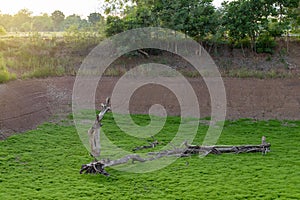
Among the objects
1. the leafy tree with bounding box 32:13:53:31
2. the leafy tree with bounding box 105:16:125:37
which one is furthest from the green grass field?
the leafy tree with bounding box 32:13:53:31

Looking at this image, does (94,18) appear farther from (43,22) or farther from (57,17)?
(57,17)

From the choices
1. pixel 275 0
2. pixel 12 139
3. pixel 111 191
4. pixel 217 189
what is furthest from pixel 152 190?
pixel 275 0

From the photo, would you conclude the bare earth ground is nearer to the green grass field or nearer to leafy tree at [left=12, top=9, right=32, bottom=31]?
the green grass field

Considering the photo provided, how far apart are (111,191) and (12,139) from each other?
5.14 metres

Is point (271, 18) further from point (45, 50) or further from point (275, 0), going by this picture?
point (45, 50)

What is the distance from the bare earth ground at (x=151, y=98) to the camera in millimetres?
14492

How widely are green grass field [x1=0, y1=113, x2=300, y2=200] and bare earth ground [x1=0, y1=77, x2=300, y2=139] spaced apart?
239 centimetres

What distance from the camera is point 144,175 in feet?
28.9

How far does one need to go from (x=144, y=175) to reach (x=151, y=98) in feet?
26.1

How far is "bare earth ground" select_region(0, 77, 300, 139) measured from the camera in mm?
14492

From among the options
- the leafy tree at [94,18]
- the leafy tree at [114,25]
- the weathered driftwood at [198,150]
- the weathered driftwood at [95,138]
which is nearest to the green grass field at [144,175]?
the weathered driftwood at [198,150]

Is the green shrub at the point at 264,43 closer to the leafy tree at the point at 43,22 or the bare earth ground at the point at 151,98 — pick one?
the bare earth ground at the point at 151,98

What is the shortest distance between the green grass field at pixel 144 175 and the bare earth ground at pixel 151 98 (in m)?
2.39

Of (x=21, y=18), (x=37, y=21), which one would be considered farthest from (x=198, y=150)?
(x=21, y=18)
